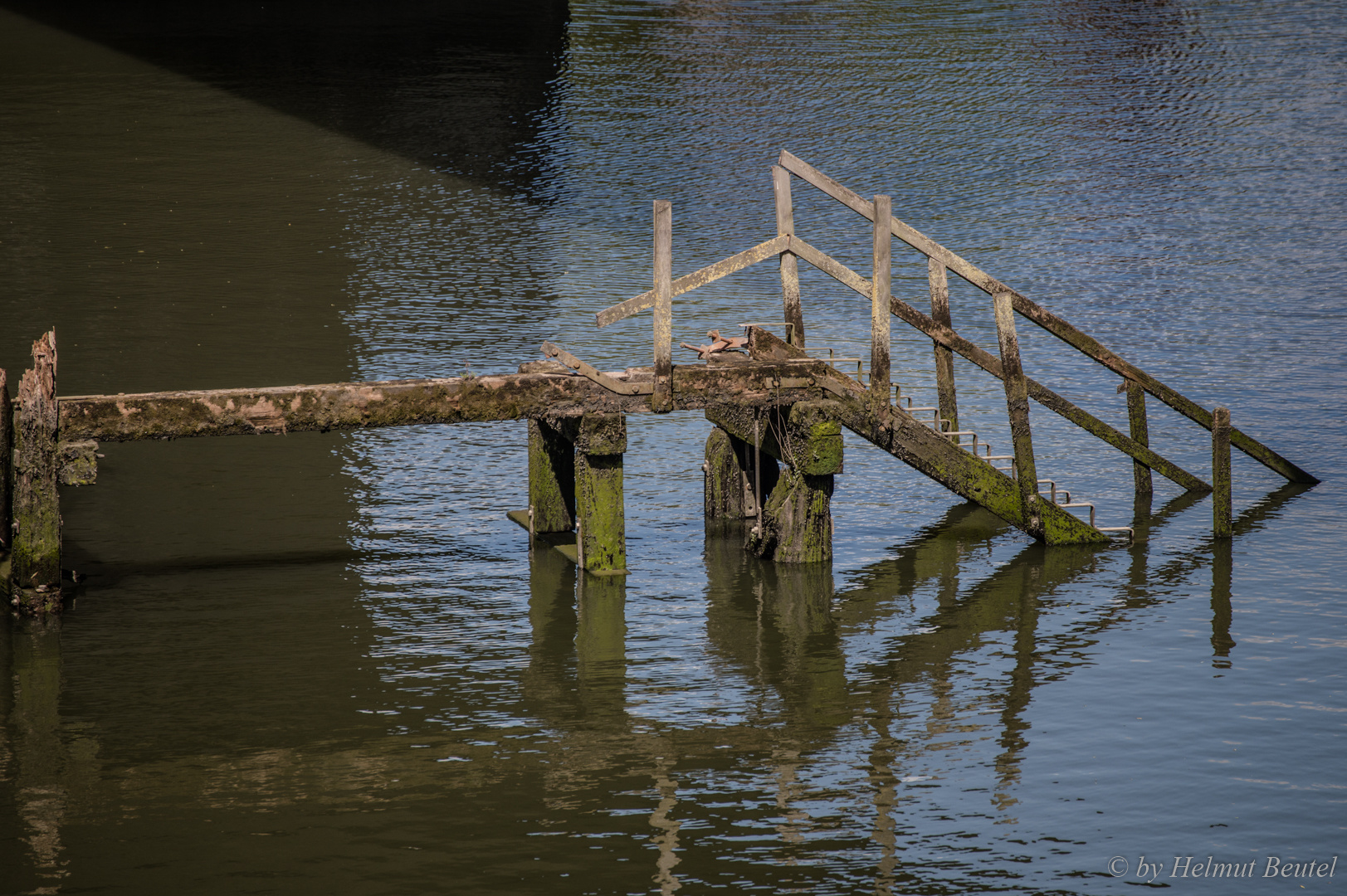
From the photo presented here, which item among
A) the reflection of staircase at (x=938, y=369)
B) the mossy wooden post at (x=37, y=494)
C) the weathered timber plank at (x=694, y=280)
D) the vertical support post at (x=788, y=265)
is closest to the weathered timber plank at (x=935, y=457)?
the reflection of staircase at (x=938, y=369)

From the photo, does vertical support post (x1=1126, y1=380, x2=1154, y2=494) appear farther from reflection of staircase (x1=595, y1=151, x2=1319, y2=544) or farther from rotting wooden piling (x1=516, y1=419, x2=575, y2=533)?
rotting wooden piling (x1=516, y1=419, x2=575, y2=533)

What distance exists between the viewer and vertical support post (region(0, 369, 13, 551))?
1480 cm

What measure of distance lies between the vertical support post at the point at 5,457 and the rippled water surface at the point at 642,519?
1.07m

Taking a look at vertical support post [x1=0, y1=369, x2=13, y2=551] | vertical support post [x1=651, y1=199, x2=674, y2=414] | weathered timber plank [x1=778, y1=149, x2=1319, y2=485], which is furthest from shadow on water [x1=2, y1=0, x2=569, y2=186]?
vertical support post [x1=0, y1=369, x2=13, y2=551]

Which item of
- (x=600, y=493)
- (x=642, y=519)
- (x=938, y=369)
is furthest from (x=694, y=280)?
(x=938, y=369)

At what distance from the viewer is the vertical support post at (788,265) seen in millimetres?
17609

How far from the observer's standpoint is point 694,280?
54.0 feet

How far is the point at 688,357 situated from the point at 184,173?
16.2 m

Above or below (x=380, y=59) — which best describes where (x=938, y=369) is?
below

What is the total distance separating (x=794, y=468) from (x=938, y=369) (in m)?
3.56

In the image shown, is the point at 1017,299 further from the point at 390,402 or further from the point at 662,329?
the point at 390,402

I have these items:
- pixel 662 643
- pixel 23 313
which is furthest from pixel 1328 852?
pixel 23 313

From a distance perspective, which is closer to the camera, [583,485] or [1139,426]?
[583,485]

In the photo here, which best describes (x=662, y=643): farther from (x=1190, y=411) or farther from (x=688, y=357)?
(x=688, y=357)
